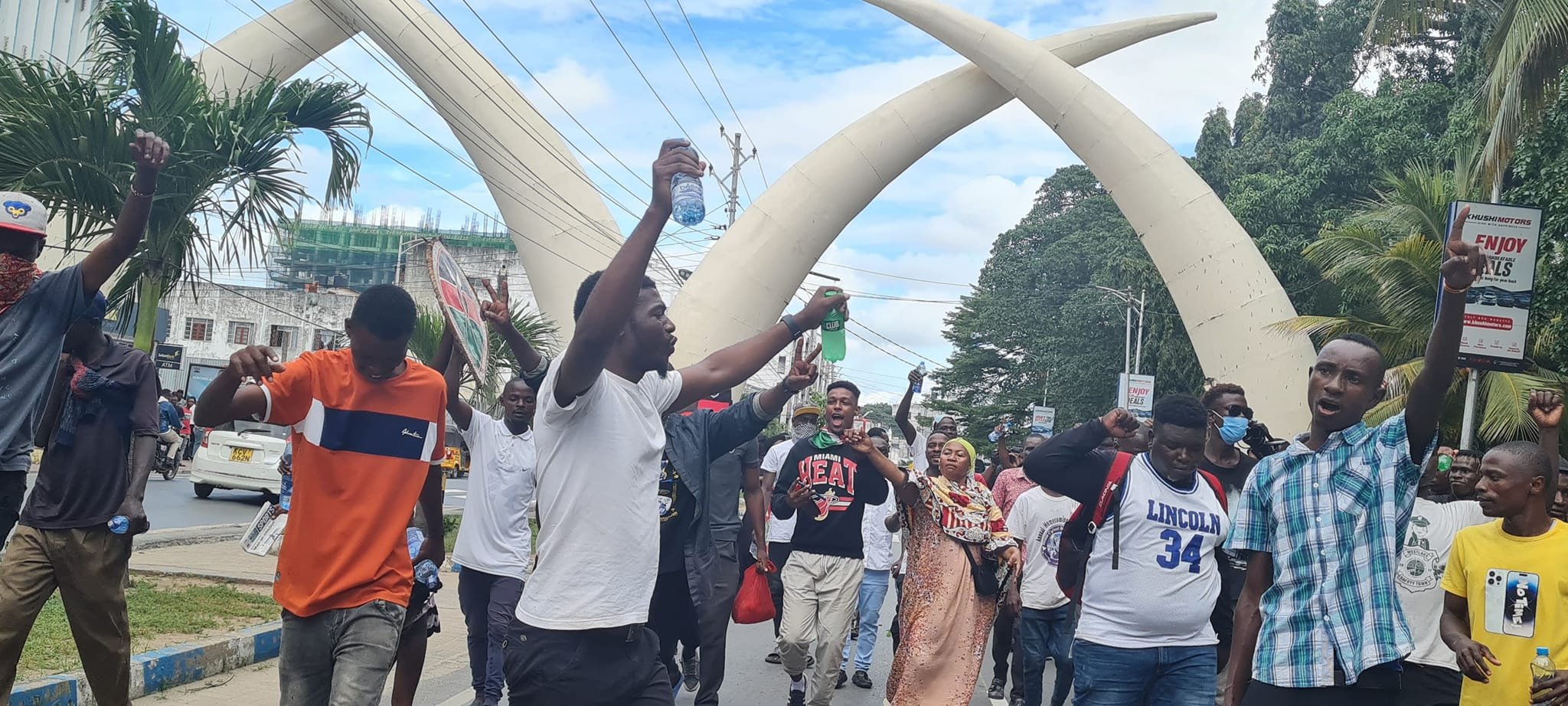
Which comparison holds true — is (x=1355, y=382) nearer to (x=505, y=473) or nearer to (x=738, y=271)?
(x=505, y=473)

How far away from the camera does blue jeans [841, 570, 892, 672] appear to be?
9094 millimetres

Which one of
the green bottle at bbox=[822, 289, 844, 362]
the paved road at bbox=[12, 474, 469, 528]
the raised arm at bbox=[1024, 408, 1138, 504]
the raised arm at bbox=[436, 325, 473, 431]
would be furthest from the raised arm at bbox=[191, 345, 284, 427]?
the paved road at bbox=[12, 474, 469, 528]

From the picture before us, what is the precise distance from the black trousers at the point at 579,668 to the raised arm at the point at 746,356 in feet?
2.50

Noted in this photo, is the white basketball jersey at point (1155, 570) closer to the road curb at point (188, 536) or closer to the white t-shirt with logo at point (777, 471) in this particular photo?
the white t-shirt with logo at point (777, 471)

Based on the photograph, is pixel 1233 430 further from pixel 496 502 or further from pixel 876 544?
pixel 876 544

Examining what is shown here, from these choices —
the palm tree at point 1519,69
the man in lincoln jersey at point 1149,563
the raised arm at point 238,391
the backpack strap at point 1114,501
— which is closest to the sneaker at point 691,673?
the man in lincoln jersey at point 1149,563

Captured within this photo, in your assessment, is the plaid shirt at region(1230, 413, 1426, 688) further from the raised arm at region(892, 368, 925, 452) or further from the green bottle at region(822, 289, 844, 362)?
the raised arm at region(892, 368, 925, 452)

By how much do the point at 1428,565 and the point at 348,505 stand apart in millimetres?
4242

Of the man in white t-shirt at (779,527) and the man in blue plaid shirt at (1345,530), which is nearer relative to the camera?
the man in blue plaid shirt at (1345,530)

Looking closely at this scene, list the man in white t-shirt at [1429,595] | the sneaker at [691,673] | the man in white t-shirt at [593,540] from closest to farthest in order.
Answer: the man in white t-shirt at [593,540]
the man in white t-shirt at [1429,595]
the sneaker at [691,673]

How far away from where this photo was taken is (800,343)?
4.70m

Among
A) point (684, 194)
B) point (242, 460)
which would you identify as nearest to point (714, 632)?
point (684, 194)

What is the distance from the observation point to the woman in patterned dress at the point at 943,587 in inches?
255

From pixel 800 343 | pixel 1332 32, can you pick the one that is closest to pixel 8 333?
pixel 800 343
